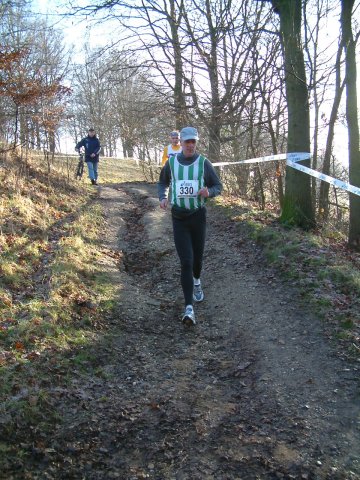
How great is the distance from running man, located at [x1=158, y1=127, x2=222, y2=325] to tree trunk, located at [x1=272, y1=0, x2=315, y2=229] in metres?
3.50

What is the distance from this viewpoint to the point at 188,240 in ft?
17.2

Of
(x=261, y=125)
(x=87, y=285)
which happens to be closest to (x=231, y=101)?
(x=261, y=125)

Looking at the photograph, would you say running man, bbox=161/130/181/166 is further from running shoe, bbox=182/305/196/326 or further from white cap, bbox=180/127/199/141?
running shoe, bbox=182/305/196/326

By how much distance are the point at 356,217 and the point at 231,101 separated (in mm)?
7698

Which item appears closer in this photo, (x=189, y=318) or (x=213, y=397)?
(x=213, y=397)

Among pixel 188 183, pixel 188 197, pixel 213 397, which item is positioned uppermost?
pixel 188 183

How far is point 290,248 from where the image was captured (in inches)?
270

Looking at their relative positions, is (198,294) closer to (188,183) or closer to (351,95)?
(188,183)

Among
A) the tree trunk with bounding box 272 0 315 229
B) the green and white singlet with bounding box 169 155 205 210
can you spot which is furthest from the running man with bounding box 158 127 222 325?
the tree trunk with bounding box 272 0 315 229

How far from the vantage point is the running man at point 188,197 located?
16.9 ft

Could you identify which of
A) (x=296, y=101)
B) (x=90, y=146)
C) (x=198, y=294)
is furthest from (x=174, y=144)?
(x=198, y=294)

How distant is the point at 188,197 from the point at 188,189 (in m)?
0.10

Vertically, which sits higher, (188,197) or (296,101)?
(296,101)

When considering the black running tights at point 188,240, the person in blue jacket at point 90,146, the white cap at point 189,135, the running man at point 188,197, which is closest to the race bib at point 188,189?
the running man at point 188,197
